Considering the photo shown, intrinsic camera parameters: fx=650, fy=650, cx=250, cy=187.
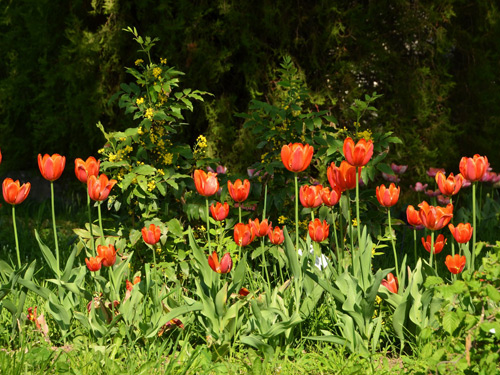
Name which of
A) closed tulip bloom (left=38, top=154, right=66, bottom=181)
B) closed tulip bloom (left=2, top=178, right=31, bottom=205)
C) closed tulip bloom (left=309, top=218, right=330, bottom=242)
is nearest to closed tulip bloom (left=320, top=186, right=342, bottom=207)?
closed tulip bloom (left=309, top=218, right=330, bottom=242)

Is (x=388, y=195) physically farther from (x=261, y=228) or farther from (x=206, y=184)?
(x=206, y=184)

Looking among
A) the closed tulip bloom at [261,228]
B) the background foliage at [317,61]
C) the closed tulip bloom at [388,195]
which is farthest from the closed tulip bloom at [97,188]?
the background foliage at [317,61]

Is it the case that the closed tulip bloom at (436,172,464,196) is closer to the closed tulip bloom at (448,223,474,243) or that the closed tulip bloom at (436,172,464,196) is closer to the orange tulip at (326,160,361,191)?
the closed tulip bloom at (448,223,474,243)

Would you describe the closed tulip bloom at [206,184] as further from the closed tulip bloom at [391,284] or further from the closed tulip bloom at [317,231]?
the closed tulip bloom at [391,284]

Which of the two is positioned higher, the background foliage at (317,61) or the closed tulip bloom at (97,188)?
the background foliage at (317,61)

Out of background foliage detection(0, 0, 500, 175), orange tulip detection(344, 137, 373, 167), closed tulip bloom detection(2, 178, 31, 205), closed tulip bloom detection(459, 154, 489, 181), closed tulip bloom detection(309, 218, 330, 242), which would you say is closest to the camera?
orange tulip detection(344, 137, 373, 167)

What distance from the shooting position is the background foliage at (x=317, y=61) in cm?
497

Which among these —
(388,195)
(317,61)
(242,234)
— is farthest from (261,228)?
(317,61)

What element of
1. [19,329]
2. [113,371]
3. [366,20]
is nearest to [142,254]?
[19,329]

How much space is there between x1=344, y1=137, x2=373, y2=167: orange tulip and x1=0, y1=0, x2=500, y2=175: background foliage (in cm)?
223

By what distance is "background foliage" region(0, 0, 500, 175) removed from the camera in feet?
16.3

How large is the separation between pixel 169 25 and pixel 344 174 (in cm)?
282

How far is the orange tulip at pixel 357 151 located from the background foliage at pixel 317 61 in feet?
7.32

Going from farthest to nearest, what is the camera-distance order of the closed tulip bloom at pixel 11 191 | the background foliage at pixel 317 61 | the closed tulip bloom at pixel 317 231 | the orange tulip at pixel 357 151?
the background foliage at pixel 317 61, the closed tulip bloom at pixel 317 231, the closed tulip bloom at pixel 11 191, the orange tulip at pixel 357 151
